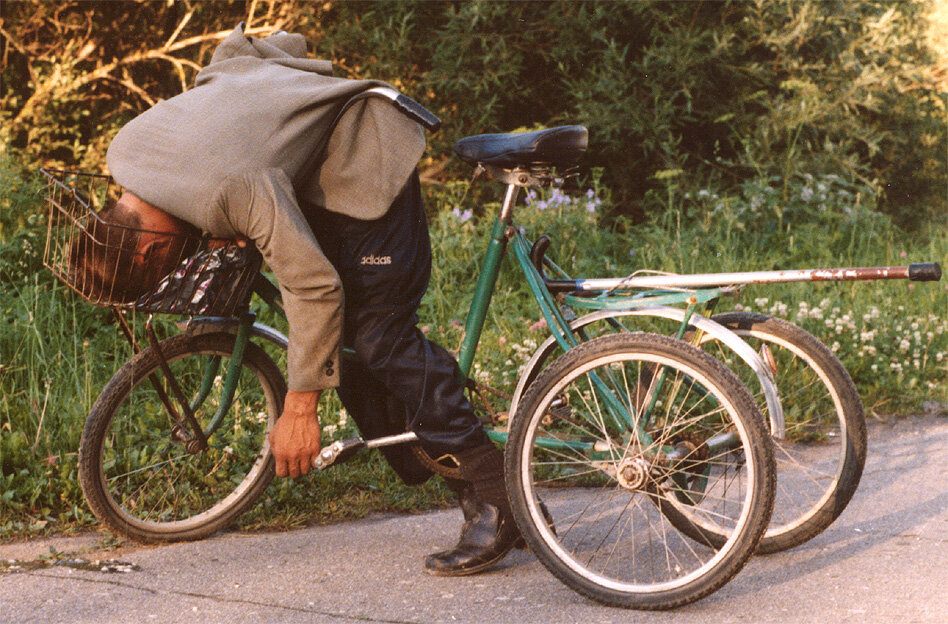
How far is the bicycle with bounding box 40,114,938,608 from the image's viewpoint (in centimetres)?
307

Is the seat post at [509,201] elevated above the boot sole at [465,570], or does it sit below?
above

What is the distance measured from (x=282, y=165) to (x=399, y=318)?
23.6 inches

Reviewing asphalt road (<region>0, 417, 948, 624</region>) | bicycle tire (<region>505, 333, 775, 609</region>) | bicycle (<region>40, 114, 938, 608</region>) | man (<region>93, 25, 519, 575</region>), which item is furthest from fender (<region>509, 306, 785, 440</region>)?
asphalt road (<region>0, 417, 948, 624</region>)

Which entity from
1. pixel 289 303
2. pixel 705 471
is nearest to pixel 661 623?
pixel 705 471

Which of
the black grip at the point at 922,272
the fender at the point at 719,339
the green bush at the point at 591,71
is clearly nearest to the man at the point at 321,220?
the fender at the point at 719,339

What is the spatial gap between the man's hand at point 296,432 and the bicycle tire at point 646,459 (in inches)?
23.1

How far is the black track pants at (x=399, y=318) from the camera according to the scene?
326 centimetres

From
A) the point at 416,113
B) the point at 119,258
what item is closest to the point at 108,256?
the point at 119,258

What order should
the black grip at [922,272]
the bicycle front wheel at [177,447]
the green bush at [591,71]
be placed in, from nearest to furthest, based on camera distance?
the black grip at [922,272], the bicycle front wheel at [177,447], the green bush at [591,71]

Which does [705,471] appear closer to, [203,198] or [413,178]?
[413,178]

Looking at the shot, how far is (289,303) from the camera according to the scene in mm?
3037

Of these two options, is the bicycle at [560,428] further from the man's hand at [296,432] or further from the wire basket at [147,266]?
the man's hand at [296,432]

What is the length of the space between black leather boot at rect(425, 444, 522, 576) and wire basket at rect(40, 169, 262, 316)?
2.96 feet

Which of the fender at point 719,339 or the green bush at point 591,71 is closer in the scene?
the fender at point 719,339
